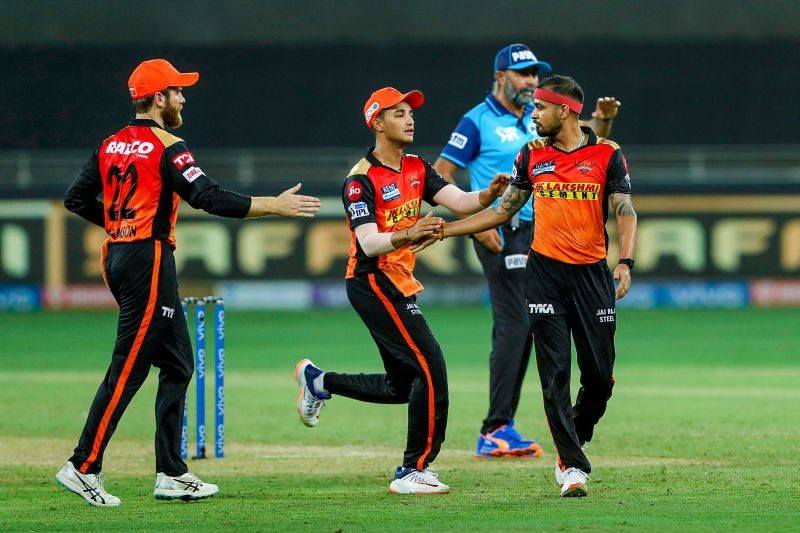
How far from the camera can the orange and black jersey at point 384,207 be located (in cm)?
718

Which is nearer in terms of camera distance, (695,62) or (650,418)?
(650,418)

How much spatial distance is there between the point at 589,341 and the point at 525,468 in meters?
1.39

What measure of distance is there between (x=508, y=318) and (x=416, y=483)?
6.73ft

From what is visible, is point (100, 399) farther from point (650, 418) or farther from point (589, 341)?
point (650, 418)

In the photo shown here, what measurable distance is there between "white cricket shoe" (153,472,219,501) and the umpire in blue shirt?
235cm

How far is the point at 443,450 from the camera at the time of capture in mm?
9031

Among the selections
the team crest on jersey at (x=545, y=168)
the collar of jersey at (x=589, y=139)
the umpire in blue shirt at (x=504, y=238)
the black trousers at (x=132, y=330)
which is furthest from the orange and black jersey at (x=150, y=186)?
the umpire in blue shirt at (x=504, y=238)

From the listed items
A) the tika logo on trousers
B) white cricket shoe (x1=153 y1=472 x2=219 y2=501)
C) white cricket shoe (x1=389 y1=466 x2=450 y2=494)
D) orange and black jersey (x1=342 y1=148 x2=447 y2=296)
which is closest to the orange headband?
orange and black jersey (x1=342 y1=148 x2=447 y2=296)

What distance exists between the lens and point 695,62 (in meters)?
29.5

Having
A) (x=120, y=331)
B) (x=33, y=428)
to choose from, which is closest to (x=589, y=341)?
(x=120, y=331)

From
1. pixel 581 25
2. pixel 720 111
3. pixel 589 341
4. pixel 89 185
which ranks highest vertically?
pixel 581 25

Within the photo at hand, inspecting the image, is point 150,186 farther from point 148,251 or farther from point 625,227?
point 625,227

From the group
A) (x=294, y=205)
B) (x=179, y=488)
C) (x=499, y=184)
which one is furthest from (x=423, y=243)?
(x=179, y=488)

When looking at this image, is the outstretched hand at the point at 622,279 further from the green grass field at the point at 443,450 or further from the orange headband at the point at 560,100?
the green grass field at the point at 443,450
